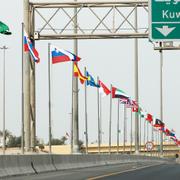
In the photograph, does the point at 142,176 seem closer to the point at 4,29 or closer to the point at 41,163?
the point at 41,163

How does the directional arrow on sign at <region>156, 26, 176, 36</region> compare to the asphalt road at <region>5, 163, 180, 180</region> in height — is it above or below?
above

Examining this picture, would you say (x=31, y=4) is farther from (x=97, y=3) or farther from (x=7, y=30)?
(x=7, y=30)

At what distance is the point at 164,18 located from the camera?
28781 millimetres

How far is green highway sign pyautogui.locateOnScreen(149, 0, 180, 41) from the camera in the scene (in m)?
28.5

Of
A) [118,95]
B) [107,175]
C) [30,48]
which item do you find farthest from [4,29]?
[118,95]

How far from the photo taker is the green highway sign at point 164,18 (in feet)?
93.6

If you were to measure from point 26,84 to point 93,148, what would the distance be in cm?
12373

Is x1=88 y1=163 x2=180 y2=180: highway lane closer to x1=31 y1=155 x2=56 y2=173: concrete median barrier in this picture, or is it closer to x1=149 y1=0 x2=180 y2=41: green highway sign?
x1=31 y1=155 x2=56 y2=173: concrete median barrier

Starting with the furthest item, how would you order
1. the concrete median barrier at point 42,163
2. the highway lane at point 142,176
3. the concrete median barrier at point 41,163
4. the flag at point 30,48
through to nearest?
the flag at point 30,48, the concrete median barrier at point 42,163, the concrete median barrier at point 41,163, the highway lane at point 142,176

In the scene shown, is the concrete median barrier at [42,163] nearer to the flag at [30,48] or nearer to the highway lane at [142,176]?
the highway lane at [142,176]

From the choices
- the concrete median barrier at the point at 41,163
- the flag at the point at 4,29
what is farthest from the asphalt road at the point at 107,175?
the flag at the point at 4,29

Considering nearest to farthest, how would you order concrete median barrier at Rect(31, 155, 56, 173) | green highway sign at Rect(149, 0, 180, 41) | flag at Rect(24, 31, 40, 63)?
green highway sign at Rect(149, 0, 180, 41) → concrete median barrier at Rect(31, 155, 56, 173) → flag at Rect(24, 31, 40, 63)

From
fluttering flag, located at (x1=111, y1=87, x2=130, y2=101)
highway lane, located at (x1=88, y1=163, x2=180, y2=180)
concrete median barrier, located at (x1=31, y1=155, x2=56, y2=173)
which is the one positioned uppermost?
fluttering flag, located at (x1=111, y1=87, x2=130, y2=101)

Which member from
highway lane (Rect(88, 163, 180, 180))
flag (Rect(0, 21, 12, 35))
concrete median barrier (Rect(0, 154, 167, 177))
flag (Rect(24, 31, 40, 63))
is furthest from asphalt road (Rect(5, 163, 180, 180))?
flag (Rect(24, 31, 40, 63))
